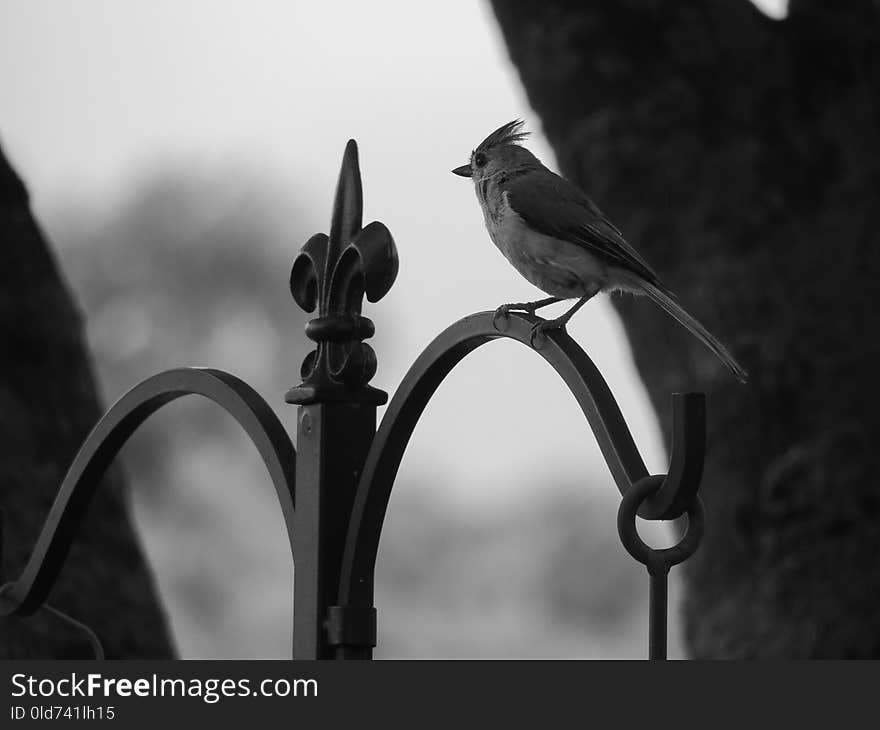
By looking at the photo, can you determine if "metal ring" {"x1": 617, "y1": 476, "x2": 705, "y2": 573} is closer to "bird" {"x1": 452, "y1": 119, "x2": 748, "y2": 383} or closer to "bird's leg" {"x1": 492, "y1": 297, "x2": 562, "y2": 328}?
"bird's leg" {"x1": 492, "y1": 297, "x2": 562, "y2": 328}

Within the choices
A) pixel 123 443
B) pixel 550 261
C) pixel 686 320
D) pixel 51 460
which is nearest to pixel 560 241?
pixel 550 261

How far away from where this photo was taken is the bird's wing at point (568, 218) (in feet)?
7.61

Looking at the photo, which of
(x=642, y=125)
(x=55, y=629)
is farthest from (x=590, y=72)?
(x=55, y=629)

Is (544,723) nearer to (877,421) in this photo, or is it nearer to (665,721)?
(665,721)

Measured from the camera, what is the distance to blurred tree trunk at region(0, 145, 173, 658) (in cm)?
254

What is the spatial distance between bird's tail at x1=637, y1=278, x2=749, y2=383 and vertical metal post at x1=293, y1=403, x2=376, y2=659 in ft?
1.76

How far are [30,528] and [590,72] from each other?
1.86m

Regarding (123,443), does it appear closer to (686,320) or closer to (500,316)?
(500,316)

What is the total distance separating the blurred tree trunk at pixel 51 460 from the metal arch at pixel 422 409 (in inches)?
43.9

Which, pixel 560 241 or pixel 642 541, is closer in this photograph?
pixel 642 541

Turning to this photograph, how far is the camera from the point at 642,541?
1316 millimetres

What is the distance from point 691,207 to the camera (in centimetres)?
346

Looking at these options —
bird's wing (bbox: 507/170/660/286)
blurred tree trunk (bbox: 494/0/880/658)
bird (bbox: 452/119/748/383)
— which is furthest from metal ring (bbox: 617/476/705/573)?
blurred tree trunk (bbox: 494/0/880/658)

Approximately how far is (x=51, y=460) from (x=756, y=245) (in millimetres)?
1752
